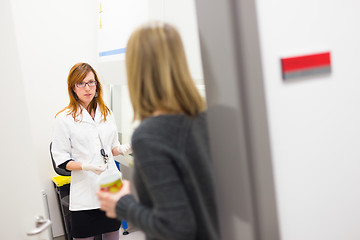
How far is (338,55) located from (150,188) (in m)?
0.82

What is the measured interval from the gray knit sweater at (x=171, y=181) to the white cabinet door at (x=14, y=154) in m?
0.33

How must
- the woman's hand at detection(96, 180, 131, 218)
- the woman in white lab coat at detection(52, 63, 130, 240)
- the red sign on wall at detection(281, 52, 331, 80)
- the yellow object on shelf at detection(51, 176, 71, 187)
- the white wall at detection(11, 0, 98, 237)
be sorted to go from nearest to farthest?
the woman's hand at detection(96, 180, 131, 218) < the red sign on wall at detection(281, 52, 331, 80) < the woman in white lab coat at detection(52, 63, 130, 240) < the yellow object on shelf at detection(51, 176, 71, 187) < the white wall at detection(11, 0, 98, 237)

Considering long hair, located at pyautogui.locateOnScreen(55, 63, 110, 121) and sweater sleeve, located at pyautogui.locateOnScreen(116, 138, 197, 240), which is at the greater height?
long hair, located at pyautogui.locateOnScreen(55, 63, 110, 121)

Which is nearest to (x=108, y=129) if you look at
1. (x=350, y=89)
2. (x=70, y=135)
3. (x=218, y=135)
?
(x=70, y=135)

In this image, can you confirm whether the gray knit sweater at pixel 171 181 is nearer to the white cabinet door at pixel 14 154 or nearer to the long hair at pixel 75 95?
the white cabinet door at pixel 14 154

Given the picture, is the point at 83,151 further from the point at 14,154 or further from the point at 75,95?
the point at 14,154

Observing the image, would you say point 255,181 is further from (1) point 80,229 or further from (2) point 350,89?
(1) point 80,229

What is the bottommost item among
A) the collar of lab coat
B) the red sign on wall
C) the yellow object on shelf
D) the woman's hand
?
the yellow object on shelf

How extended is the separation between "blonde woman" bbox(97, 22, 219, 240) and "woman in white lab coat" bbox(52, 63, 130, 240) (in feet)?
3.69

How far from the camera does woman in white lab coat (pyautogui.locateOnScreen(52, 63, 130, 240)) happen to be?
82.7 inches

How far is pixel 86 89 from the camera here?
216 cm

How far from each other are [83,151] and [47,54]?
1.39 m

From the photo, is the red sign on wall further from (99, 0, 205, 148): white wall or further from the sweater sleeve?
the sweater sleeve

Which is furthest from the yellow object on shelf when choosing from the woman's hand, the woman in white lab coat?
the woman's hand
